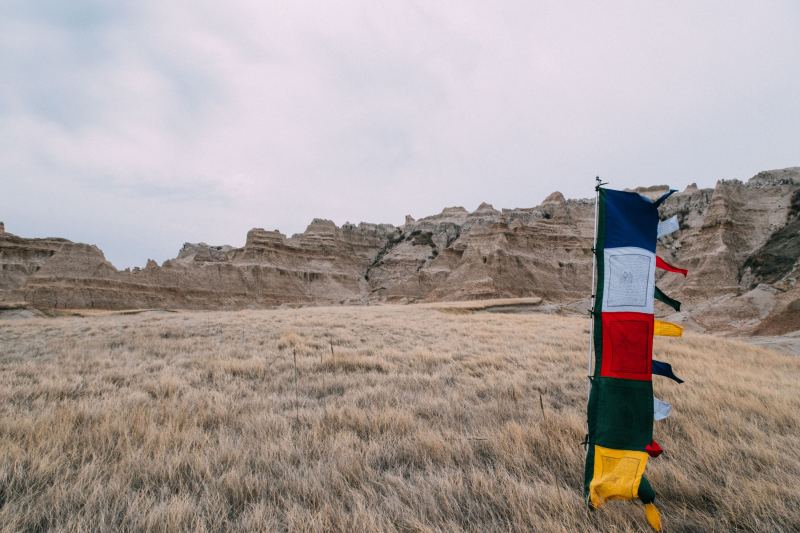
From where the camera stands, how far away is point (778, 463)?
297cm

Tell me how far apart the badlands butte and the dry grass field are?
91.2 ft

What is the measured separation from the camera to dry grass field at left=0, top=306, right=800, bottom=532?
2.22 meters

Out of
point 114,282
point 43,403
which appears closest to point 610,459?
point 43,403

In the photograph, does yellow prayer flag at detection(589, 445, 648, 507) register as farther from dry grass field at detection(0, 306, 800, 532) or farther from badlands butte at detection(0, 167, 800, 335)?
badlands butte at detection(0, 167, 800, 335)

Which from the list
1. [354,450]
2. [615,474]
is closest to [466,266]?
[354,450]

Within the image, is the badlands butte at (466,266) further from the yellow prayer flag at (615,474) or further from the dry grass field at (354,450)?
the yellow prayer flag at (615,474)

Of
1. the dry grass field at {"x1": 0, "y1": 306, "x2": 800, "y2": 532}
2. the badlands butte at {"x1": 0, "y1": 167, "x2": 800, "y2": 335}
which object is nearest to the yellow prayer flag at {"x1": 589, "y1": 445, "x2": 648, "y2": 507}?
the dry grass field at {"x1": 0, "y1": 306, "x2": 800, "y2": 532}

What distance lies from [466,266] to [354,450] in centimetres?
6116

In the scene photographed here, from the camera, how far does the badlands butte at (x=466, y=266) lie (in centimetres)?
4253

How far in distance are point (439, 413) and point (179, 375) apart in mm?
4378

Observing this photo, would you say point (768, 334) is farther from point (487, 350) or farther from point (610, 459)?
point (610, 459)

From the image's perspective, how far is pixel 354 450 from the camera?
313 centimetres

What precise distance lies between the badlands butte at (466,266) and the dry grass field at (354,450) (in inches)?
1094

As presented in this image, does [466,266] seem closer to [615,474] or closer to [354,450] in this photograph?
[354,450]
